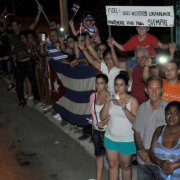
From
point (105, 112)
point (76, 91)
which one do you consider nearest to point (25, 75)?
point (76, 91)

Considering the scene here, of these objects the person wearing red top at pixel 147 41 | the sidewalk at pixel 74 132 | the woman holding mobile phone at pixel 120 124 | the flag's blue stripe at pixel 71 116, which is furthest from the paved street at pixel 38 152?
the person wearing red top at pixel 147 41

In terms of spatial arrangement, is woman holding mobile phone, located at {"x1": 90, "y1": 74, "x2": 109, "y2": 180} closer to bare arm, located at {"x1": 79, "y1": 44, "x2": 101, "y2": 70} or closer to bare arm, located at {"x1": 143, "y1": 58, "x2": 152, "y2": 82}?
bare arm, located at {"x1": 143, "y1": 58, "x2": 152, "y2": 82}

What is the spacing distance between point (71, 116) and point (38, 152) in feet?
3.41

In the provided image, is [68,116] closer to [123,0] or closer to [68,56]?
[68,56]

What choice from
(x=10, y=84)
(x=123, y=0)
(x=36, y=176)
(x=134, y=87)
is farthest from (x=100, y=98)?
(x=123, y=0)

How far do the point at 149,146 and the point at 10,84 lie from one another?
924 cm

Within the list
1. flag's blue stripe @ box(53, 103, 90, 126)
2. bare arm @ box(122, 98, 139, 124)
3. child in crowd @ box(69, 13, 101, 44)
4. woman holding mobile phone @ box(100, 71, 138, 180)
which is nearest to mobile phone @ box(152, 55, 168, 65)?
woman holding mobile phone @ box(100, 71, 138, 180)

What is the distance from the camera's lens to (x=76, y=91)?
8.45 m

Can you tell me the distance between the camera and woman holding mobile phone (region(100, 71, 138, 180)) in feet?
17.9

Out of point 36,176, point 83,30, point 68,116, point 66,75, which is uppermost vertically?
point 83,30

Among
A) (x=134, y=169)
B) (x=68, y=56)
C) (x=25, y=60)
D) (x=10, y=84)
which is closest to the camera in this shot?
(x=134, y=169)

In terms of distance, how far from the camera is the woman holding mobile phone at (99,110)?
6.05m

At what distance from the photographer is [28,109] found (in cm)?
1109

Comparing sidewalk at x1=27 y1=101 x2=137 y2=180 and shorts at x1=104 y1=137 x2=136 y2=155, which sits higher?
shorts at x1=104 y1=137 x2=136 y2=155
